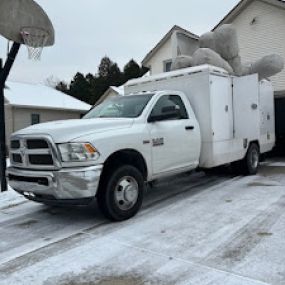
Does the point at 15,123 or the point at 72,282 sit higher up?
the point at 15,123

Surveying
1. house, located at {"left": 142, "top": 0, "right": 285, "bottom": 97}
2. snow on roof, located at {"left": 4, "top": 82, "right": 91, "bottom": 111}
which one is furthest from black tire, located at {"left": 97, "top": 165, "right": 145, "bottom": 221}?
snow on roof, located at {"left": 4, "top": 82, "right": 91, "bottom": 111}

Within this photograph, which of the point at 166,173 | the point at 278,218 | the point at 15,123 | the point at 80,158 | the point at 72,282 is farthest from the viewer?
the point at 15,123

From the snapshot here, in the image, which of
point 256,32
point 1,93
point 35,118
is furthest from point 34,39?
point 35,118

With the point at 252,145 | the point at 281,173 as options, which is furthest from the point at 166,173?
the point at 281,173

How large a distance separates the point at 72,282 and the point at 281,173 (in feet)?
25.3

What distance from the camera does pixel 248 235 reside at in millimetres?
4723

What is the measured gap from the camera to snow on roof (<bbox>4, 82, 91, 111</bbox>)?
24.2m

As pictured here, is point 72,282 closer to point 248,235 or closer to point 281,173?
point 248,235

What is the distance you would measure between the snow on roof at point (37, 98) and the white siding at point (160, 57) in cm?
820

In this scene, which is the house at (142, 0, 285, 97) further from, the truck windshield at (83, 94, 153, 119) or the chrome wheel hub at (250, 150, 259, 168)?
the truck windshield at (83, 94, 153, 119)

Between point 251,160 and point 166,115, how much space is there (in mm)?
3976

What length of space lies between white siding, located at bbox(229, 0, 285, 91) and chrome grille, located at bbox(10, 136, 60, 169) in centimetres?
1272

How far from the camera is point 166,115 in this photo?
633cm

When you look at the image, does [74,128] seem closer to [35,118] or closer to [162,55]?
[162,55]
